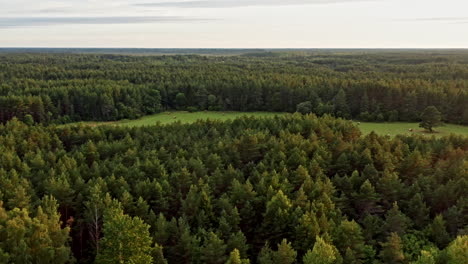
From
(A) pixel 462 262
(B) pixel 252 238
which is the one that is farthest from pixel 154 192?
(A) pixel 462 262

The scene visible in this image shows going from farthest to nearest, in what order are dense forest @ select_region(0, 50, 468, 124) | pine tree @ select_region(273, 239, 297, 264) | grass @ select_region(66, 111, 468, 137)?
1. dense forest @ select_region(0, 50, 468, 124)
2. grass @ select_region(66, 111, 468, 137)
3. pine tree @ select_region(273, 239, 297, 264)

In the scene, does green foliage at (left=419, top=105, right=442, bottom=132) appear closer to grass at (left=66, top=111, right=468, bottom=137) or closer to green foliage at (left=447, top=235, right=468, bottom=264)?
grass at (left=66, top=111, right=468, bottom=137)

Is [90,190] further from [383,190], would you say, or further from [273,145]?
[383,190]

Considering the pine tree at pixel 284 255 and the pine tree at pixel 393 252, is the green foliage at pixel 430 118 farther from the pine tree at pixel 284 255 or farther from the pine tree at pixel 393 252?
the pine tree at pixel 284 255

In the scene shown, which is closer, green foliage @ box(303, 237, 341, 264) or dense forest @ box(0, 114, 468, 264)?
green foliage @ box(303, 237, 341, 264)

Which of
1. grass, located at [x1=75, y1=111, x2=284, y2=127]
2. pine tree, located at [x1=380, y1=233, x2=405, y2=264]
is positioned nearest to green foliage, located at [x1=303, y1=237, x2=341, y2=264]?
pine tree, located at [x1=380, y1=233, x2=405, y2=264]

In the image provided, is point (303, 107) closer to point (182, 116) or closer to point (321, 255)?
point (182, 116)

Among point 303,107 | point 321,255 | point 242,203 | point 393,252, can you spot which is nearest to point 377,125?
point 303,107

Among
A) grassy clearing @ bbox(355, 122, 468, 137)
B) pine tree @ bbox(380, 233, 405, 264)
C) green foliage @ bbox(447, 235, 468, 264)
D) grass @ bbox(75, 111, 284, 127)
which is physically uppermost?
green foliage @ bbox(447, 235, 468, 264)
